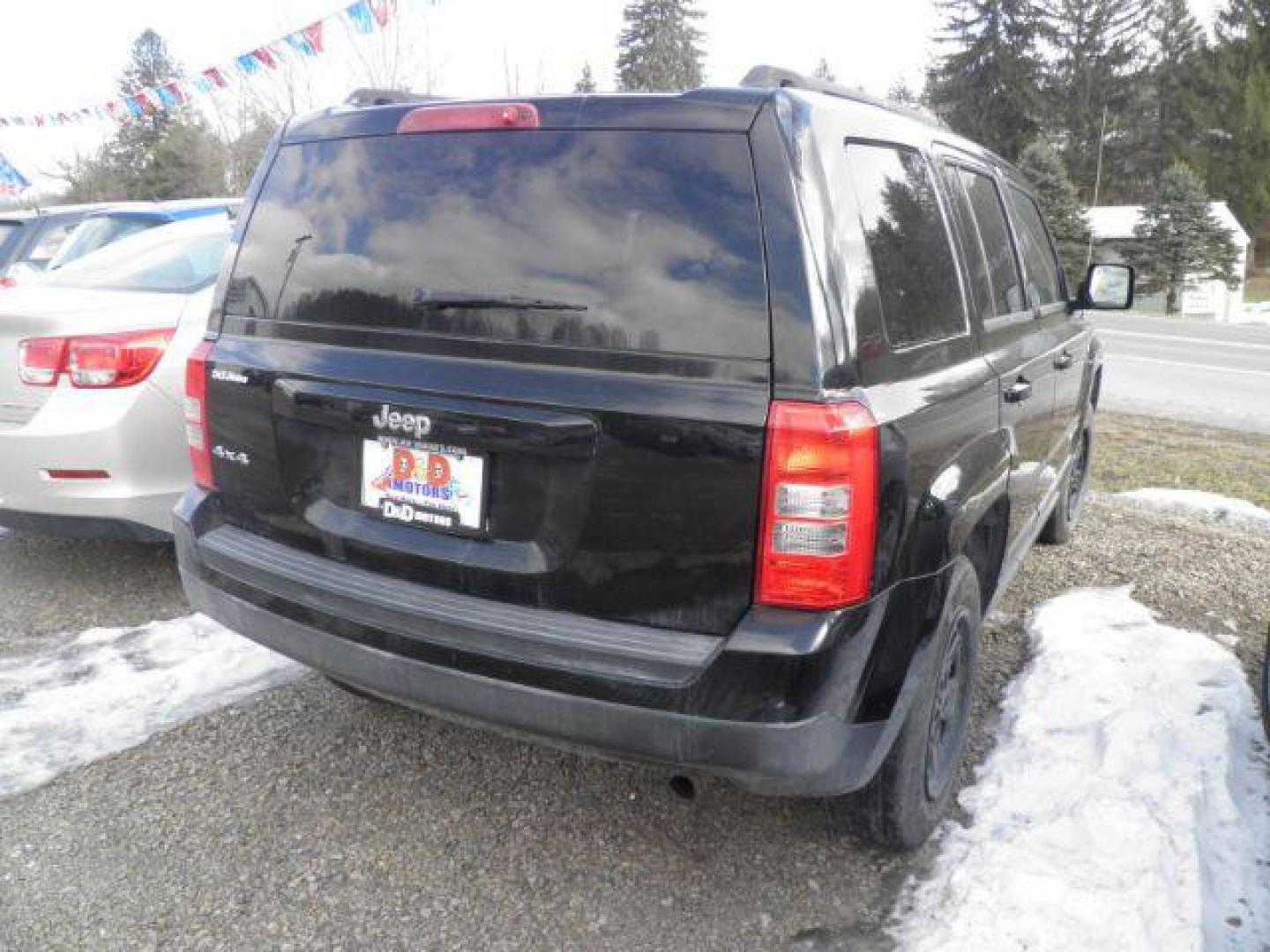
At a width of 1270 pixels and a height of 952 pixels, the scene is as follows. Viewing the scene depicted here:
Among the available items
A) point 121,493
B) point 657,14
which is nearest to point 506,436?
point 121,493

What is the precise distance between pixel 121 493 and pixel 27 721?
1.10m

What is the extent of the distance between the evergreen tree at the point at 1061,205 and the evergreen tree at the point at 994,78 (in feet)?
48.6

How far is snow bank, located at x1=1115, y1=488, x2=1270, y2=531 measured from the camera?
5938mm

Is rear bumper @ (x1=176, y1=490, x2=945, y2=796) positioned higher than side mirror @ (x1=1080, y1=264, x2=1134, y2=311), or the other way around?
side mirror @ (x1=1080, y1=264, x2=1134, y2=311)

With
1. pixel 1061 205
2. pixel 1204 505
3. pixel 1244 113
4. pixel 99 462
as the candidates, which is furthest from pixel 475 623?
pixel 1244 113

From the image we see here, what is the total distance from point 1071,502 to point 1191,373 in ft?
32.3

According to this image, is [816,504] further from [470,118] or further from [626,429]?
[470,118]

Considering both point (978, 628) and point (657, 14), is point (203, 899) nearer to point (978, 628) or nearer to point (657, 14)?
point (978, 628)

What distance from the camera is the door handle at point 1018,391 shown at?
3039 mm

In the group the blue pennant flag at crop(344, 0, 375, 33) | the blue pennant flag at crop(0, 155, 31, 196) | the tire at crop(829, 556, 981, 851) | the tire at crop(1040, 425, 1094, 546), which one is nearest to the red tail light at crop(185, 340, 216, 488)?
the tire at crop(829, 556, 981, 851)

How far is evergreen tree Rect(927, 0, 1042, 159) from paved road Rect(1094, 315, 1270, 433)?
31102mm

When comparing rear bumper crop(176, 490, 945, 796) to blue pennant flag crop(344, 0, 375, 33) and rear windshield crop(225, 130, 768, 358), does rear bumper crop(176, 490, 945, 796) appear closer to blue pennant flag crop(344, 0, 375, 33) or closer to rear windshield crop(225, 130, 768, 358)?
rear windshield crop(225, 130, 768, 358)

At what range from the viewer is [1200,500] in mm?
6289

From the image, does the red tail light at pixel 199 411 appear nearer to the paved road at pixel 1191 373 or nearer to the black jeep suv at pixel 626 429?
the black jeep suv at pixel 626 429
